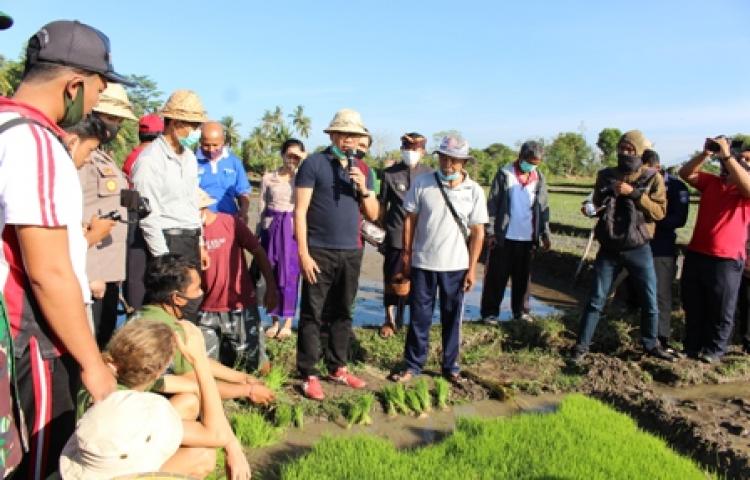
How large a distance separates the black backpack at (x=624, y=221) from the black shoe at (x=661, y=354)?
1.01 metres

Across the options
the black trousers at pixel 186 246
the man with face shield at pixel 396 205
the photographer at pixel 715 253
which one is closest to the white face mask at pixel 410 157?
the man with face shield at pixel 396 205

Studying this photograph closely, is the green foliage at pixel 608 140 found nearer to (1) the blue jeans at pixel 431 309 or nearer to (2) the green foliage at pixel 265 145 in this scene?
(2) the green foliage at pixel 265 145

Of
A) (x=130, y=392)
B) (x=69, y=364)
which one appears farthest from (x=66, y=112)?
(x=130, y=392)

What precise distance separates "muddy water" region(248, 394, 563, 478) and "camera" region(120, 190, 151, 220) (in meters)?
1.60

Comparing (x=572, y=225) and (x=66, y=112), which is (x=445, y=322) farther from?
(x=572, y=225)

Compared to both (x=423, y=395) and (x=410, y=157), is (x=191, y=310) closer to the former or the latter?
(x=423, y=395)

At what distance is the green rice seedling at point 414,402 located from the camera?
4207 mm

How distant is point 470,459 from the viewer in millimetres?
3334

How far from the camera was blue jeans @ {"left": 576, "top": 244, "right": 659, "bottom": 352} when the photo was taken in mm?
5078

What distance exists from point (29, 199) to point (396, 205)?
441cm

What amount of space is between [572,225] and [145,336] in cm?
1343

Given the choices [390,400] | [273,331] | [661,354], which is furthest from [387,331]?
[661,354]

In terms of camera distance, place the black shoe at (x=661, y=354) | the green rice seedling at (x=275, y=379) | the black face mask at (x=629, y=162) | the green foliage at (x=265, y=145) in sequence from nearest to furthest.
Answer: the green rice seedling at (x=275, y=379) < the black face mask at (x=629, y=162) < the black shoe at (x=661, y=354) < the green foliage at (x=265, y=145)

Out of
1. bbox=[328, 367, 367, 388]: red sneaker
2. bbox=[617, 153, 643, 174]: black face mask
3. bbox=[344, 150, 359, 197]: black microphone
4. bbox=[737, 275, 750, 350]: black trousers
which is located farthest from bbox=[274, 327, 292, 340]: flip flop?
bbox=[737, 275, 750, 350]: black trousers
